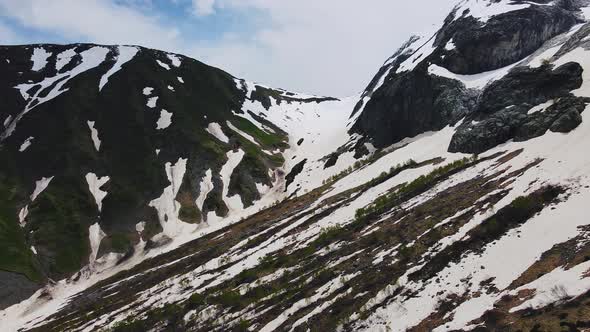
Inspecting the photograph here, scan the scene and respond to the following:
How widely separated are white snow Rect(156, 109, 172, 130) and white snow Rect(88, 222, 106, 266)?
1610 inches

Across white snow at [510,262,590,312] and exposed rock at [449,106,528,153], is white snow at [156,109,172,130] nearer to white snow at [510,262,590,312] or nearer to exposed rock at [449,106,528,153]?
exposed rock at [449,106,528,153]

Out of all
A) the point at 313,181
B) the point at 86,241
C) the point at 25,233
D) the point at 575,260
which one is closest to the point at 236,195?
the point at 313,181

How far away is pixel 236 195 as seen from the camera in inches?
4141

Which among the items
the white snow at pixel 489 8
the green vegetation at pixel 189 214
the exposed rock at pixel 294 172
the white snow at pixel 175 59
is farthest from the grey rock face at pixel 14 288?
the white snow at pixel 175 59

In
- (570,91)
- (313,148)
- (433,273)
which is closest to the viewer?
(433,273)

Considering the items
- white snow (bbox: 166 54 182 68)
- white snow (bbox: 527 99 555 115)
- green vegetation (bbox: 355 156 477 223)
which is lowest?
green vegetation (bbox: 355 156 477 223)

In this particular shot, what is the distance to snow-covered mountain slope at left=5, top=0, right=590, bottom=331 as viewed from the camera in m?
25.8

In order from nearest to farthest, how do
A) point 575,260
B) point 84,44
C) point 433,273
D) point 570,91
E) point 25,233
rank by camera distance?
point 575,260 → point 433,273 → point 570,91 → point 25,233 → point 84,44

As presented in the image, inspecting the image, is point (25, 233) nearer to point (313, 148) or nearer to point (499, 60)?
point (313, 148)

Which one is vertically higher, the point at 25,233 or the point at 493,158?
the point at 25,233

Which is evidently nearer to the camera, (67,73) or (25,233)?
(25,233)

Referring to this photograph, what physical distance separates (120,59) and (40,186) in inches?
2919

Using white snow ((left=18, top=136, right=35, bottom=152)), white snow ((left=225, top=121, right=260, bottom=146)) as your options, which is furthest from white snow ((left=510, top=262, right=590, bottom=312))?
white snow ((left=18, top=136, right=35, bottom=152))

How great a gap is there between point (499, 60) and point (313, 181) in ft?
156
